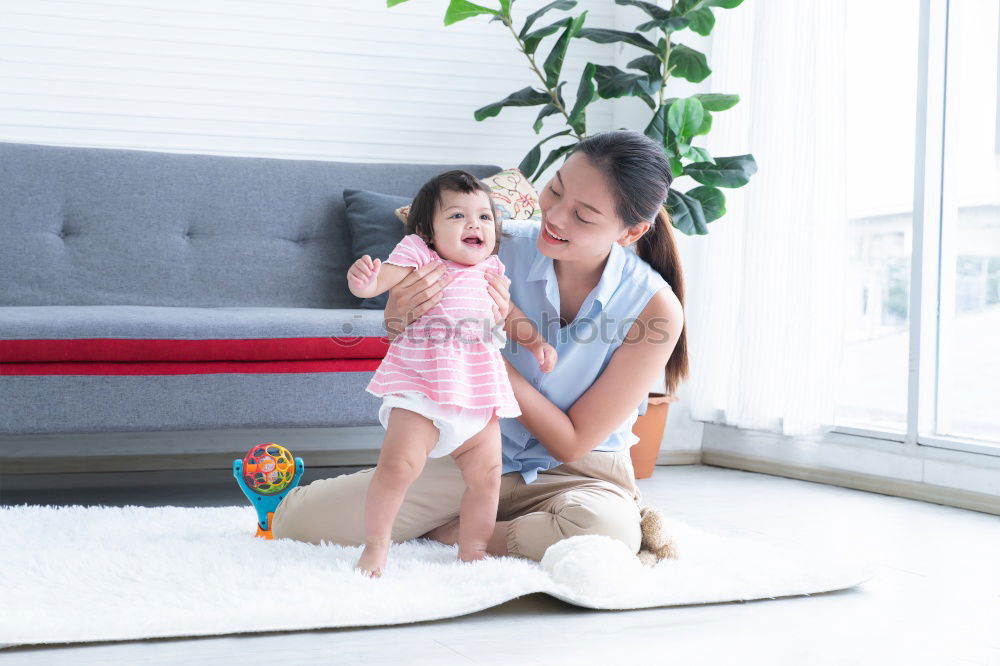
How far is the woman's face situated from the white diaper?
33cm

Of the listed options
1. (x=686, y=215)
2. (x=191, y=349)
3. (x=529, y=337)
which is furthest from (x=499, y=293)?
(x=686, y=215)

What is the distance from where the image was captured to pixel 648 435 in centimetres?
315

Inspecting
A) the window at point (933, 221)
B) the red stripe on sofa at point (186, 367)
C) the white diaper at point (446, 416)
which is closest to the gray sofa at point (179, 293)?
the red stripe on sofa at point (186, 367)

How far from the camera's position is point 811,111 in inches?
120

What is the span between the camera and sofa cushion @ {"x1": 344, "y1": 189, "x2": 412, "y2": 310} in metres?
2.95

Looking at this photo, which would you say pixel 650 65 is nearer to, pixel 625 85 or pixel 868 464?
pixel 625 85

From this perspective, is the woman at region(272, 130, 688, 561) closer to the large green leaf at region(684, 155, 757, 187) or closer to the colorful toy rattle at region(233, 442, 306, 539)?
the colorful toy rattle at region(233, 442, 306, 539)

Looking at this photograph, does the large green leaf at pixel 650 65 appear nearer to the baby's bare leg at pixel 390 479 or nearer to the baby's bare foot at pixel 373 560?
the baby's bare leg at pixel 390 479

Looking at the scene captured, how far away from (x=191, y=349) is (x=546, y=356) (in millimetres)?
1015

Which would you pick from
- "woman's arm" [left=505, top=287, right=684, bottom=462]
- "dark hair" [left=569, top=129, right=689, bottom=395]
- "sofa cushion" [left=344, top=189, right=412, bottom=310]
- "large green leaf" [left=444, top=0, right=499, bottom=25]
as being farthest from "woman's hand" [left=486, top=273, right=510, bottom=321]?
"large green leaf" [left=444, top=0, right=499, bottom=25]

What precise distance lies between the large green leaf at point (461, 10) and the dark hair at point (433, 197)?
1752mm

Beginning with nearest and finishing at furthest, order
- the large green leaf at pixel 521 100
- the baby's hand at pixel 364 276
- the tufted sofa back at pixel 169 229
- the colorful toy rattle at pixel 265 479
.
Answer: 1. the baby's hand at pixel 364 276
2. the colorful toy rattle at pixel 265 479
3. the tufted sofa back at pixel 169 229
4. the large green leaf at pixel 521 100

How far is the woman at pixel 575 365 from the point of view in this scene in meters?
1.67

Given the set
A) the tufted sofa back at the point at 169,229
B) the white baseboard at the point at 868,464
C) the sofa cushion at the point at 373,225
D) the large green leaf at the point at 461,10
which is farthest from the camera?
the large green leaf at the point at 461,10
